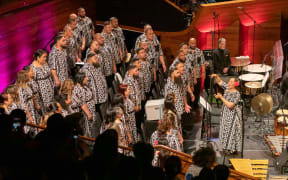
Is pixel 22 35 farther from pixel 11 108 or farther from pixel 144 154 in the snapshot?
pixel 144 154

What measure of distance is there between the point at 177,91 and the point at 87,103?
1.53 m

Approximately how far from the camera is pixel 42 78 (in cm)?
729

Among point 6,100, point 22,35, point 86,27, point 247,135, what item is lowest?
point 247,135

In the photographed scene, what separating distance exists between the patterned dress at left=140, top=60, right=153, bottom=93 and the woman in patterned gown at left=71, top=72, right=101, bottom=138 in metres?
1.50

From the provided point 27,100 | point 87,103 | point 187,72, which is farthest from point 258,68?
point 27,100

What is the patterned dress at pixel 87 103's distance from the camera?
6.79 meters

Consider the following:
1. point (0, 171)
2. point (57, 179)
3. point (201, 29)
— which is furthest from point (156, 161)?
point (201, 29)

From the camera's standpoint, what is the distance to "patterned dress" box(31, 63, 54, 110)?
7.24 m

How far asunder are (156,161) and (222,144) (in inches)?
68.6

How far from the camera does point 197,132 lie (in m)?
8.33

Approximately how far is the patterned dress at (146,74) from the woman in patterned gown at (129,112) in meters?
1.39

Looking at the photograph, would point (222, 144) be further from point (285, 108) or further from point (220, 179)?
point (220, 179)

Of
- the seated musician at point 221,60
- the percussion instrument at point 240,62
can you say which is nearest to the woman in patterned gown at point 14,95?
the percussion instrument at point 240,62

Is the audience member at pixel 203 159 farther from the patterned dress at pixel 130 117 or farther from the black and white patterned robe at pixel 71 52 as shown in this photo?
the black and white patterned robe at pixel 71 52
